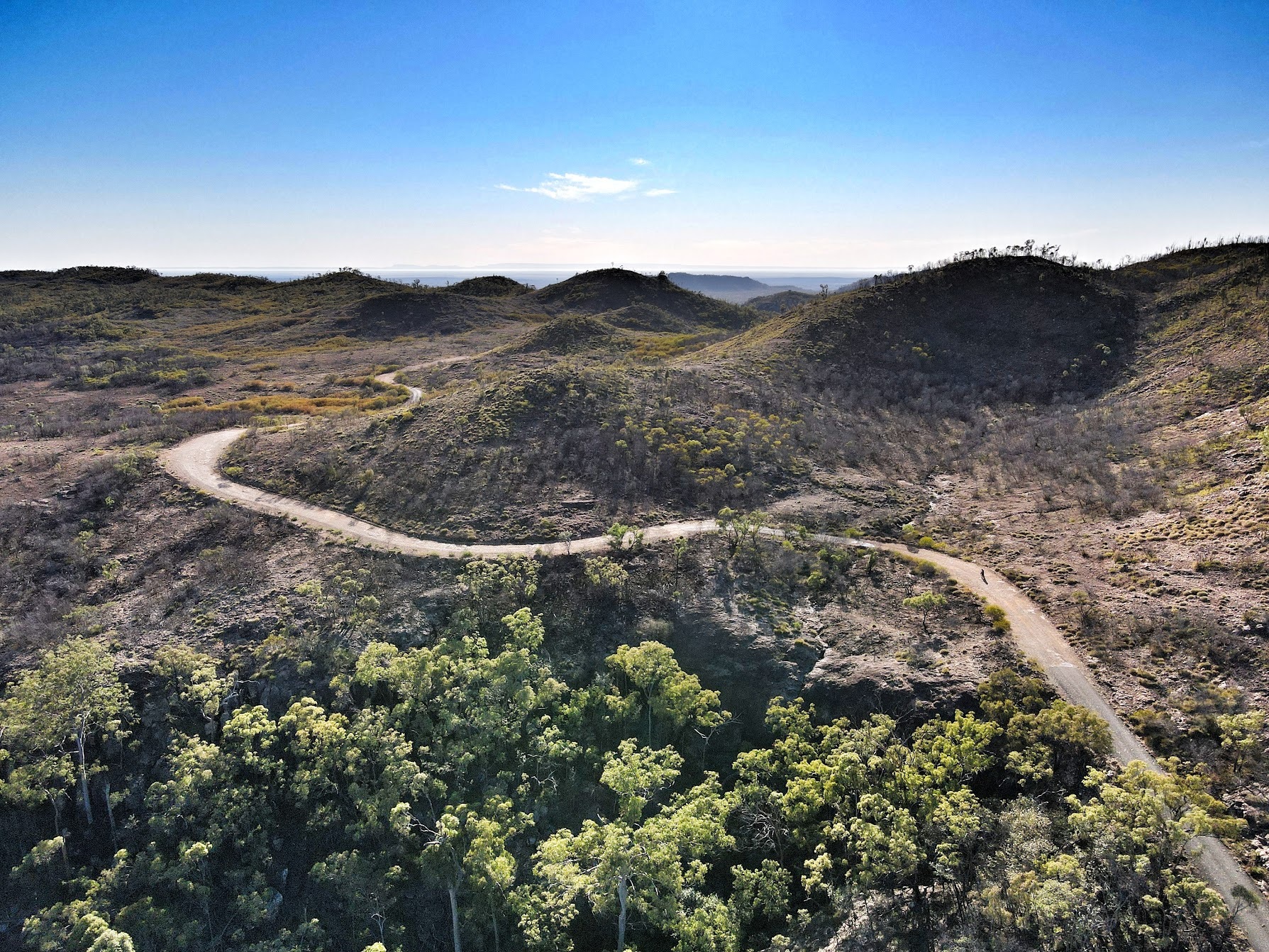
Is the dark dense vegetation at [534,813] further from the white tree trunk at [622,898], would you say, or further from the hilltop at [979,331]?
the hilltop at [979,331]

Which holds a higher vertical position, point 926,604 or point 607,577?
point 607,577

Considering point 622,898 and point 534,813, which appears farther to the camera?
point 534,813

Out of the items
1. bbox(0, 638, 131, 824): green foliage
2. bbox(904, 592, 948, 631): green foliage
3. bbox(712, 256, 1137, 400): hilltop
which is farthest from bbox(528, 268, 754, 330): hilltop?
bbox(0, 638, 131, 824): green foliage

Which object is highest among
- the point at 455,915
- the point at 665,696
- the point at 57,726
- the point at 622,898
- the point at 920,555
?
the point at 920,555

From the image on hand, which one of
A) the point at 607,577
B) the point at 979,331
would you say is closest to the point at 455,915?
the point at 607,577

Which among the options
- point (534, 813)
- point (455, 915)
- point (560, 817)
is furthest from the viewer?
point (560, 817)

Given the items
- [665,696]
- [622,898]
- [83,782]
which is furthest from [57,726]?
[665,696]

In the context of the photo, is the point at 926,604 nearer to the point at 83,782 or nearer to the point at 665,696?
the point at 665,696

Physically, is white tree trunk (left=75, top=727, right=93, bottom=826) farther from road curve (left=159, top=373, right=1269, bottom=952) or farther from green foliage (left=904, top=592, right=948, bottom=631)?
green foliage (left=904, top=592, right=948, bottom=631)

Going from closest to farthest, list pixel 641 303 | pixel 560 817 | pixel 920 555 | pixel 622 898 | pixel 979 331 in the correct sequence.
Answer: pixel 622 898
pixel 560 817
pixel 920 555
pixel 979 331
pixel 641 303
